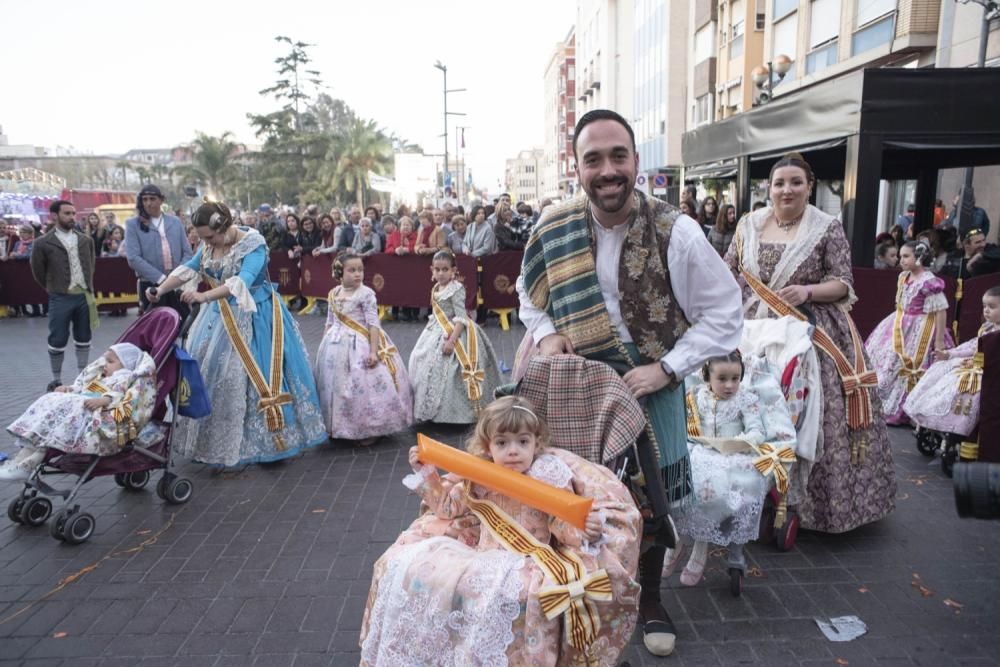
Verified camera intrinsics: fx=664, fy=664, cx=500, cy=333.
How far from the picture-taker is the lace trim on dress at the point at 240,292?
5164mm

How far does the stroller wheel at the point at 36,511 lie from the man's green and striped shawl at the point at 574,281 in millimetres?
3933

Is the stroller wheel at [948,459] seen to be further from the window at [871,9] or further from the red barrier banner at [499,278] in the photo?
the window at [871,9]

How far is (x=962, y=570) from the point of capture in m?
3.59

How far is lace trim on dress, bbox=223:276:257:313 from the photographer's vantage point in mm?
5164

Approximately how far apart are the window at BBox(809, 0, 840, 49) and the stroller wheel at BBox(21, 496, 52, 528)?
2118 cm

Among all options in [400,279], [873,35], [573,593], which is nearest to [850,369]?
[573,593]

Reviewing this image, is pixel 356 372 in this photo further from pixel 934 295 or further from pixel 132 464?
pixel 934 295

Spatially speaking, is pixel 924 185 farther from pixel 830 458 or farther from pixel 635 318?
pixel 635 318

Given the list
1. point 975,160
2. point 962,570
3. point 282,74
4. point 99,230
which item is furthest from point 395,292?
point 282,74

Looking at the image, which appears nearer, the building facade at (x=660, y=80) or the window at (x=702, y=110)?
the window at (x=702, y=110)

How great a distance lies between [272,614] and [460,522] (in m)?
1.49

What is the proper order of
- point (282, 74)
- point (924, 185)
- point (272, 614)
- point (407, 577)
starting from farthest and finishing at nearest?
point (282, 74) → point (924, 185) → point (272, 614) → point (407, 577)

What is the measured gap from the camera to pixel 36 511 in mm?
4465

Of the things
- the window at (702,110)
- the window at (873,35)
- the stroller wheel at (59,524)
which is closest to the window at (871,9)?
the window at (873,35)
